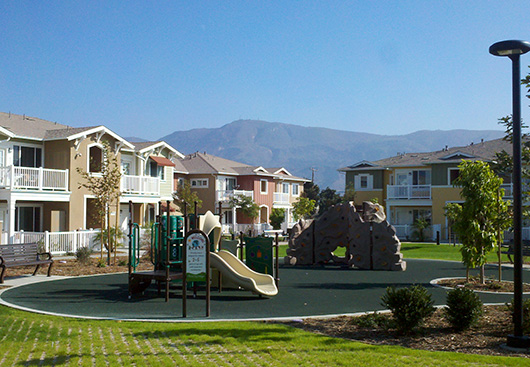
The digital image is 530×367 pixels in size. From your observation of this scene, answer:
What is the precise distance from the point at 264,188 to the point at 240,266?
41.3 meters

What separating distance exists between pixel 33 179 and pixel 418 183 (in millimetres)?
33669

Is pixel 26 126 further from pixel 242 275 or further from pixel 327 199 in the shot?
pixel 327 199

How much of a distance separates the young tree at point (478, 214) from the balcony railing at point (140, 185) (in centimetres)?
2323

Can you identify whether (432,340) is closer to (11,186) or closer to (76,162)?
(11,186)

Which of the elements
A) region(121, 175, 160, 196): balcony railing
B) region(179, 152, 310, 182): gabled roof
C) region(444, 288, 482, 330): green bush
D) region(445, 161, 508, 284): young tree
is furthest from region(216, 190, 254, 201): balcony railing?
region(444, 288, 482, 330): green bush

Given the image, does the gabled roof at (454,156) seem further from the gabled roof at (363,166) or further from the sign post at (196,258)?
the sign post at (196,258)

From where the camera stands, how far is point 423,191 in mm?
49125

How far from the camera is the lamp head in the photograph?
28.8 feet

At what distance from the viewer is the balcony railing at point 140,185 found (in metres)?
35.4

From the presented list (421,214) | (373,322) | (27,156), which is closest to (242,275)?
(373,322)

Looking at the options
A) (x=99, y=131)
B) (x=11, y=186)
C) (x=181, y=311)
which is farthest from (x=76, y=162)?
(x=181, y=311)

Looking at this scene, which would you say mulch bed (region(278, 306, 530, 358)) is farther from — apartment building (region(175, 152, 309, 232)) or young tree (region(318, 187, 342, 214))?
young tree (region(318, 187, 342, 214))

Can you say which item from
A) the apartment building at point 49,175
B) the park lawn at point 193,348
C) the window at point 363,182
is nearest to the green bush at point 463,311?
the park lawn at point 193,348

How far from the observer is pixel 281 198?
5981cm
